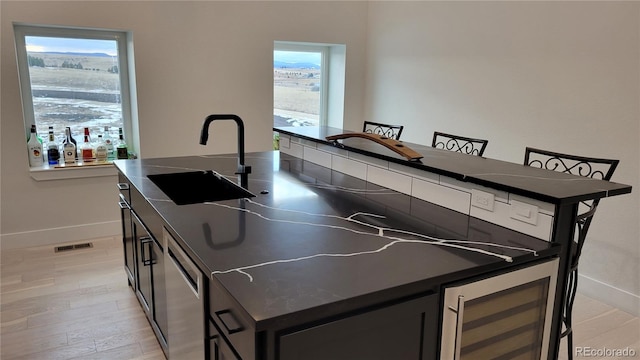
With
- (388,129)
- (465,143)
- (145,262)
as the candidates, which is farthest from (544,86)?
(145,262)

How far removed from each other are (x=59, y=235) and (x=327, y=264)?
136 inches

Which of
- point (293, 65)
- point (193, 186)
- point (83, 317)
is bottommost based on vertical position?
point (83, 317)

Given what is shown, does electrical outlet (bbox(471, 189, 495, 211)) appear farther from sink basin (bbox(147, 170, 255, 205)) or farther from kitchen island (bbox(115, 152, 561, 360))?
sink basin (bbox(147, 170, 255, 205))

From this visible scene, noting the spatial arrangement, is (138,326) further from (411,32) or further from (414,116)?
(411,32)

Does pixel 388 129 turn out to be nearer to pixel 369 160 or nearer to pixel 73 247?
pixel 369 160

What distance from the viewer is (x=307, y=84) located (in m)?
5.30

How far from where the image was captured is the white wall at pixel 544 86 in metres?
2.94

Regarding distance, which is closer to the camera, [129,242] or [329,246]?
[329,246]

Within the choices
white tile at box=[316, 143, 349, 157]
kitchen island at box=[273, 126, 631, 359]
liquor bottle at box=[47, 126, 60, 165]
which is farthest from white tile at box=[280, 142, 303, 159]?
liquor bottle at box=[47, 126, 60, 165]

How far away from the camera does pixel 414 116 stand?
15.2 feet

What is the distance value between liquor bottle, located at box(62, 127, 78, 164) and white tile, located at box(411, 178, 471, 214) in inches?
126

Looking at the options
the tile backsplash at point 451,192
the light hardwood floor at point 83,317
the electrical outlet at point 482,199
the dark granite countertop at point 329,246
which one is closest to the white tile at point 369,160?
the tile backsplash at point 451,192

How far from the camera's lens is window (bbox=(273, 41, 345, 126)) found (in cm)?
507

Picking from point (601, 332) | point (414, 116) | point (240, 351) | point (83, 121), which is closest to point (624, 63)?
point (601, 332)
